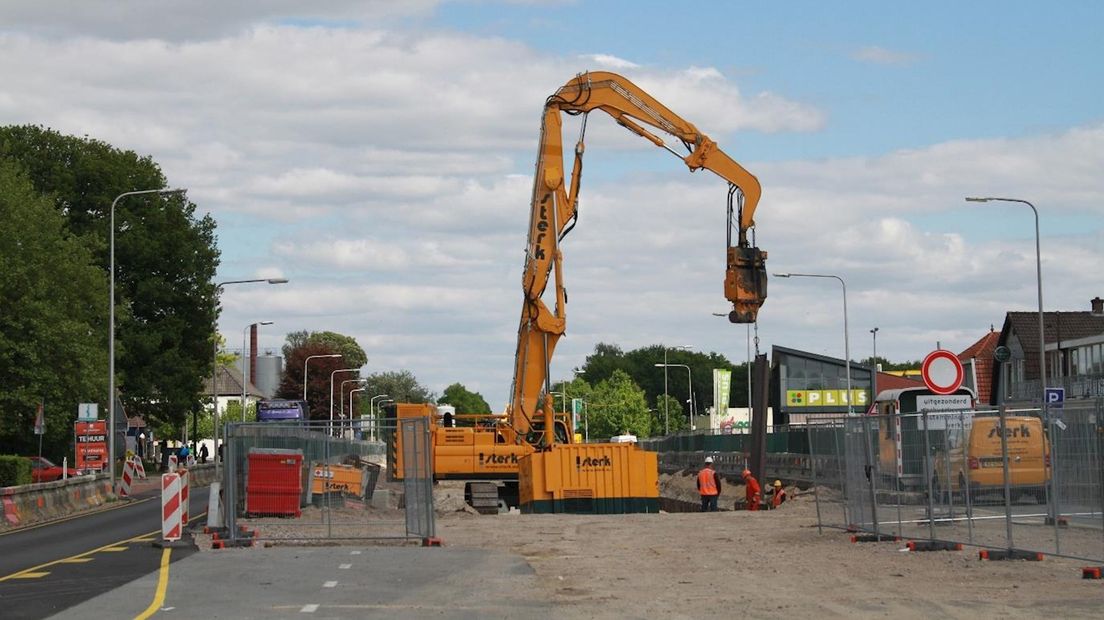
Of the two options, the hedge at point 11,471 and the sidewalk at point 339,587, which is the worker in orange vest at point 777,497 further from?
the hedge at point 11,471

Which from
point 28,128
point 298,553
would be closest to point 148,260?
point 28,128

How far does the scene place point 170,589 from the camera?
17859mm

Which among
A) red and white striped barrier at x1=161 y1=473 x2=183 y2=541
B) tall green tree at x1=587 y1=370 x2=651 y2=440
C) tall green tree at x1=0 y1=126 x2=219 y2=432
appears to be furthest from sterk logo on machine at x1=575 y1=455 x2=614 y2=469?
tall green tree at x1=587 y1=370 x2=651 y2=440

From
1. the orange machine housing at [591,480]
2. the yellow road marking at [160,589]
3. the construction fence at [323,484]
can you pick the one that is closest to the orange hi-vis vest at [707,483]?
the orange machine housing at [591,480]

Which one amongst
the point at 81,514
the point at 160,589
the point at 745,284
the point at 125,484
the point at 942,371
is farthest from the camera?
the point at 125,484

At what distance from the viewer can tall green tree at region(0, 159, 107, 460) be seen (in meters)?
55.4

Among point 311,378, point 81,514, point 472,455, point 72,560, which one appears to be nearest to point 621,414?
point 311,378

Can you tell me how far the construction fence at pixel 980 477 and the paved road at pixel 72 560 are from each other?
1029cm

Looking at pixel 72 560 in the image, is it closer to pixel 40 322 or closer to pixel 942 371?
pixel 942 371

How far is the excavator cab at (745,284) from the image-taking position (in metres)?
34.3

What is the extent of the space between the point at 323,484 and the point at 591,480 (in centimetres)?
994

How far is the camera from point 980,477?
67.6 feet

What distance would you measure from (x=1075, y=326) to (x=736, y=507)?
2082 inches

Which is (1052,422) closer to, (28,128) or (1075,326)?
(28,128)
